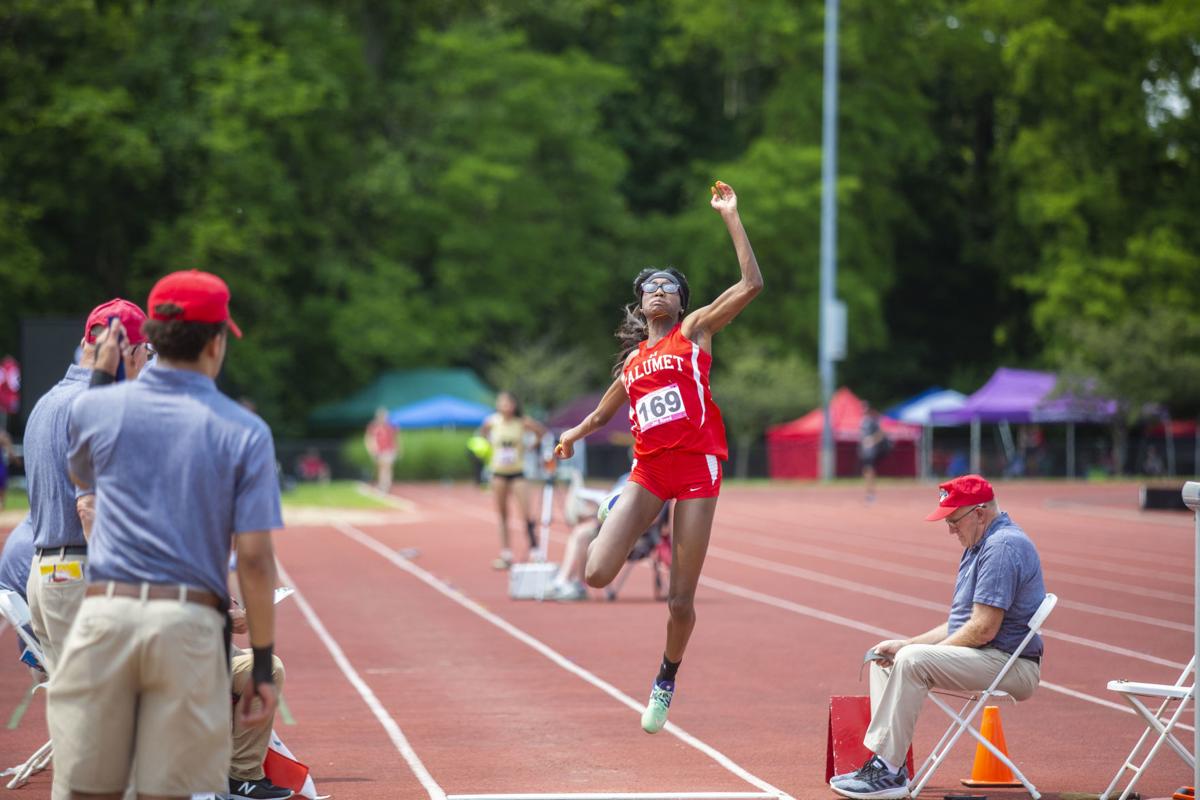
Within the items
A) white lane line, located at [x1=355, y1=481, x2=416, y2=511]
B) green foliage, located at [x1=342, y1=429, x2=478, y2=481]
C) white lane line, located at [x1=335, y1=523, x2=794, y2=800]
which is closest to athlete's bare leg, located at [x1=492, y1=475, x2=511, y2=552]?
white lane line, located at [x1=335, y1=523, x2=794, y2=800]

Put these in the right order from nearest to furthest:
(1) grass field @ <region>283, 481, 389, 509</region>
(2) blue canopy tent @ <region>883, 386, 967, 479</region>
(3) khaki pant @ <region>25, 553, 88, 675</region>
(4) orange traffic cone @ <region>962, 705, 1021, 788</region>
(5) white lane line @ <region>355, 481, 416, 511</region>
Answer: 1. (3) khaki pant @ <region>25, 553, 88, 675</region>
2. (4) orange traffic cone @ <region>962, 705, 1021, 788</region>
3. (1) grass field @ <region>283, 481, 389, 509</region>
4. (5) white lane line @ <region>355, 481, 416, 511</region>
5. (2) blue canopy tent @ <region>883, 386, 967, 479</region>

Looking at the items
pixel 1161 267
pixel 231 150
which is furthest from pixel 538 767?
pixel 1161 267

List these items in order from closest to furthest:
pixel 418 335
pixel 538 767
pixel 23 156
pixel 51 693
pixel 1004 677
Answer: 1. pixel 51 693
2. pixel 1004 677
3. pixel 538 767
4. pixel 23 156
5. pixel 418 335

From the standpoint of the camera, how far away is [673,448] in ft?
25.4

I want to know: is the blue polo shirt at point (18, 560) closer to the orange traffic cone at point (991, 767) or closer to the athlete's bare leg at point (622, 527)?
the athlete's bare leg at point (622, 527)

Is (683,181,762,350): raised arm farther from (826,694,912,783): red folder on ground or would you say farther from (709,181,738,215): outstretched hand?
(826,694,912,783): red folder on ground

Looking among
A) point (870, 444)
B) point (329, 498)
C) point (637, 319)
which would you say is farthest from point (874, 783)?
point (329, 498)

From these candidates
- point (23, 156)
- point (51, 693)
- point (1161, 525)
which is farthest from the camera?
point (23, 156)

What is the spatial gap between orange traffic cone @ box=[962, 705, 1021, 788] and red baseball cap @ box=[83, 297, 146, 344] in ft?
13.5

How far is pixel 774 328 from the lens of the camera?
56.6 m

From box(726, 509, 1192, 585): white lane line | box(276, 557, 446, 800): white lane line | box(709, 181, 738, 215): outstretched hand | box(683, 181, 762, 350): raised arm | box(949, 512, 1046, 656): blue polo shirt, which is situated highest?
box(709, 181, 738, 215): outstretched hand

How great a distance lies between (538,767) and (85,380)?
2.90 metres

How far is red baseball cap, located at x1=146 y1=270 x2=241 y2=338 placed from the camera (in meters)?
4.54

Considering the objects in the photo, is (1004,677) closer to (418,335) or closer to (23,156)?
(23,156)
